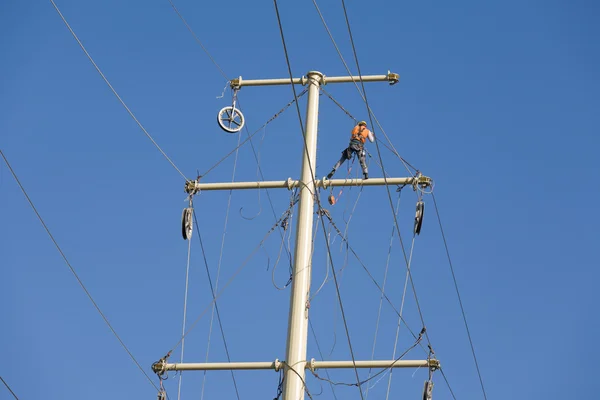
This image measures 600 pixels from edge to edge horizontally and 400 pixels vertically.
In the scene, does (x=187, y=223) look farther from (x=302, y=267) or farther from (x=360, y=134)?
(x=360, y=134)

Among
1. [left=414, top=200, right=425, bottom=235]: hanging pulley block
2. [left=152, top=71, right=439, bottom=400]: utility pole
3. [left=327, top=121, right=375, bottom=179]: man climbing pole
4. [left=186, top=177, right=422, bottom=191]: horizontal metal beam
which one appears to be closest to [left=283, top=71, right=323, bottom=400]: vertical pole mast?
[left=152, top=71, right=439, bottom=400]: utility pole

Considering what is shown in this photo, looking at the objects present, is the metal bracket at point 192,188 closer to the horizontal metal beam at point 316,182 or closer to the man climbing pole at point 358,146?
the horizontal metal beam at point 316,182

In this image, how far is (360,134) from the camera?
67.0 ft

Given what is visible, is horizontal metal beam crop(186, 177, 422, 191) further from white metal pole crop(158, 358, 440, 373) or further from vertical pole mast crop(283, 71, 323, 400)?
white metal pole crop(158, 358, 440, 373)

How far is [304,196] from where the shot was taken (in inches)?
722

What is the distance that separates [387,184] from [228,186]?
2.51 m

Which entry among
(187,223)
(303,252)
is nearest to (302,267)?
(303,252)

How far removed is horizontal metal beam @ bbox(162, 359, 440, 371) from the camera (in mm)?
17062

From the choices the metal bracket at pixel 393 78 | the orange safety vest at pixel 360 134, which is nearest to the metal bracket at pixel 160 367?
the orange safety vest at pixel 360 134

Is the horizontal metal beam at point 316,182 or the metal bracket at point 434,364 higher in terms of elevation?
the horizontal metal beam at point 316,182

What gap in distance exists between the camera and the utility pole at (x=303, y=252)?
663 inches

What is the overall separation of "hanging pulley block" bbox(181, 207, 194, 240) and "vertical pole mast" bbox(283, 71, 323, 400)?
187 cm

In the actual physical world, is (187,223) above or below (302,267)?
above

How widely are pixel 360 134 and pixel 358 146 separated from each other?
0.31m
